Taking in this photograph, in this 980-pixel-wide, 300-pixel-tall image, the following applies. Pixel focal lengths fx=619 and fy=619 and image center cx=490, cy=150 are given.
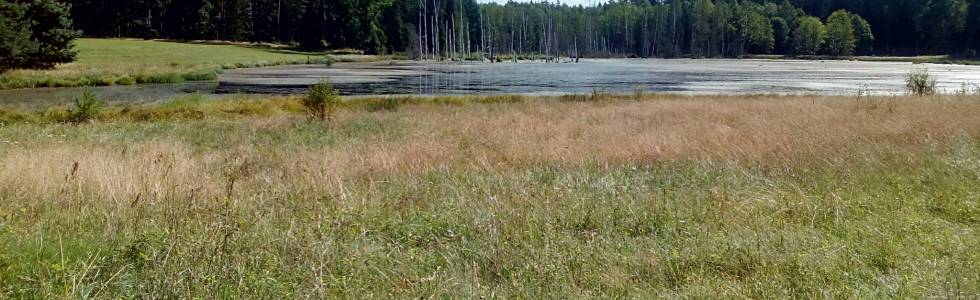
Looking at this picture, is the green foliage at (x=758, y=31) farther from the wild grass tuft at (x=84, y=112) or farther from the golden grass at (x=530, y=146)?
the wild grass tuft at (x=84, y=112)

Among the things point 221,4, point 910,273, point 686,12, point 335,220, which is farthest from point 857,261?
point 686,12

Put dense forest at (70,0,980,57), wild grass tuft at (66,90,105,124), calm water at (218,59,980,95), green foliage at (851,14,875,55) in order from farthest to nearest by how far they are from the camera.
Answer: green foliage at (851,14,875,55) < dense forest at (70,0,980,57) < calm water at (218,59,980,95) < wild grass tuft at (66,90,105,124)

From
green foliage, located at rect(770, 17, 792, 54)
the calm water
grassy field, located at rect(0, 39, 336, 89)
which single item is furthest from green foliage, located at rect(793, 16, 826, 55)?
grassy field, located at rect(0, 39, 336, 89)

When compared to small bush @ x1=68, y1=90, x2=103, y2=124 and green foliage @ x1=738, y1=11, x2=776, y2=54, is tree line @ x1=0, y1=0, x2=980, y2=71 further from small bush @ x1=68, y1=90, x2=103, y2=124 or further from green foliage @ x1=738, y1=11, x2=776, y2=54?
small bush @ x1=68, y1=90, x2=103, y2=124

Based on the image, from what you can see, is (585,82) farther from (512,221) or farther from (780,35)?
(780,35)

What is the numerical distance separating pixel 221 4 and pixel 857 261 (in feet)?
419

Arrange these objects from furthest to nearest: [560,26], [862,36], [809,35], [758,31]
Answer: [560,26] < [758,31] < [862,36] < [809,35]

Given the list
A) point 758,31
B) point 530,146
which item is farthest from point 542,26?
point 530,146

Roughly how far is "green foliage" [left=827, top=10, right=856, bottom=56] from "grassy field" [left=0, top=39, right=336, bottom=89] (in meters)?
102

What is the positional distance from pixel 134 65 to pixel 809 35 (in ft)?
410

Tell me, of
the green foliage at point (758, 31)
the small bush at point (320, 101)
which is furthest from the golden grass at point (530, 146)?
the green foliage at point (758, 31)

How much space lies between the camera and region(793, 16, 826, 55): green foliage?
423ft

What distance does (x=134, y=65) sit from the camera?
56.2 meters

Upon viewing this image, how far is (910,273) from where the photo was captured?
4695mm
